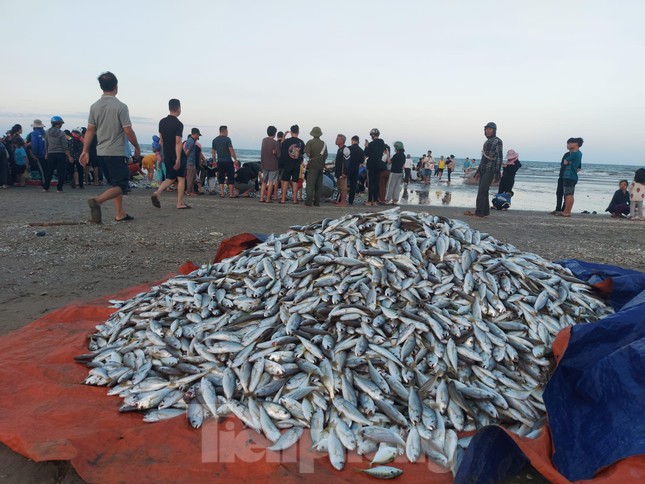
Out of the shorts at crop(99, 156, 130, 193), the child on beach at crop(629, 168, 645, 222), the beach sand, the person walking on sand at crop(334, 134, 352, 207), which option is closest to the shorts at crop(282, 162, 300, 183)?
the beach sand

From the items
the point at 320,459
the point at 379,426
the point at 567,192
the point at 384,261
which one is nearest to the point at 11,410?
the point at 320,459

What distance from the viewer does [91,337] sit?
4.42 metres

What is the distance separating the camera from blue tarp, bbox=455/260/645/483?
2.68 m

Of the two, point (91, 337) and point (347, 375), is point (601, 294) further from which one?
point (91, 337)

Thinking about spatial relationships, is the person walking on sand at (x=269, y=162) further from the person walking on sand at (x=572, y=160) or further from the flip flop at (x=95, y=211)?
the person walking on sand at (x=572, y=160)

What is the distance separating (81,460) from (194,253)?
5.54 meters

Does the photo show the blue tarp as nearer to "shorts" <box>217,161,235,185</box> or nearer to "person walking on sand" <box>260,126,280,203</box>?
"person walking on sand" <box>260,126,280,203</box>

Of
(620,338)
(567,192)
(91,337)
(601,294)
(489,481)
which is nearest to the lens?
(489,481)

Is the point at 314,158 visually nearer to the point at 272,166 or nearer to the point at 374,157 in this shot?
the point at 272,166

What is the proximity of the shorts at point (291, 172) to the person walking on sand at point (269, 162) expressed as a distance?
0.27 meters

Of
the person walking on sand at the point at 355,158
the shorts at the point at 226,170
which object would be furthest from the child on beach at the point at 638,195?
the shorts at the point at 226,170

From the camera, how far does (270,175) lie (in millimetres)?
14664

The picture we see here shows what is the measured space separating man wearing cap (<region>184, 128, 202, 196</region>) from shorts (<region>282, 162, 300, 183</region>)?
125 inches

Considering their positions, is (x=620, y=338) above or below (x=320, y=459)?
above
